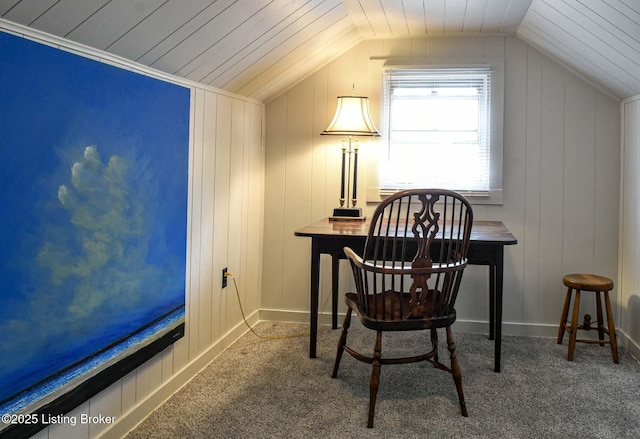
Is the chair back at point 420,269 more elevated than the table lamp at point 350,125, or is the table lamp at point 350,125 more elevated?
the table lamp at point 350,125

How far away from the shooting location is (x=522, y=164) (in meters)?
3.43

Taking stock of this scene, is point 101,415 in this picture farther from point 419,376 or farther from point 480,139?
point 480,139

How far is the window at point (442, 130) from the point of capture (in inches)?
136

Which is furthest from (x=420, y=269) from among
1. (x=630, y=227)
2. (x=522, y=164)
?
(x=630, y=227)

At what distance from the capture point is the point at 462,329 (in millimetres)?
3512

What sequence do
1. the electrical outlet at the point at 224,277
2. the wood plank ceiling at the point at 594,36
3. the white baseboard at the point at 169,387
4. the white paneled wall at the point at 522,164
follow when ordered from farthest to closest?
1. the white paneled wall at the point at 522,164
2. the electrical outlet at the point at 224,277
3. the wood plank ceiling at the point at 594,36
4. the white baseboard at the point at 169,387

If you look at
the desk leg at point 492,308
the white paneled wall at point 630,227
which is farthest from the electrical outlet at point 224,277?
the white paneled wall at point 630,227

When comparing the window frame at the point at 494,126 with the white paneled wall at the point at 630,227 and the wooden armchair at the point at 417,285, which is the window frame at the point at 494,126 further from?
the wooden armchair at the point at 417,285

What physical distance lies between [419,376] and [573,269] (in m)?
1.46

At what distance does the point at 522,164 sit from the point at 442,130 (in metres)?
0.58

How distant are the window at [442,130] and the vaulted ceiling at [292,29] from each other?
33 centimetres

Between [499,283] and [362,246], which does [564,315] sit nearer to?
[499,283]

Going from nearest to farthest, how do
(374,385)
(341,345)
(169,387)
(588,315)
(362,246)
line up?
(374,385), (169,387), (341,345), (362,246), (588,315)

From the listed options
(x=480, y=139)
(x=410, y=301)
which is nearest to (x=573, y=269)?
(x=480, y=139)
